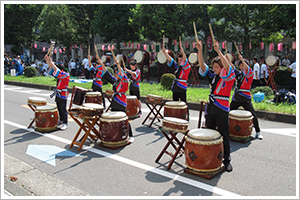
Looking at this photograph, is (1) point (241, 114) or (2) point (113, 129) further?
(1) point (241, 114)

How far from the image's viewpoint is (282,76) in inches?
611

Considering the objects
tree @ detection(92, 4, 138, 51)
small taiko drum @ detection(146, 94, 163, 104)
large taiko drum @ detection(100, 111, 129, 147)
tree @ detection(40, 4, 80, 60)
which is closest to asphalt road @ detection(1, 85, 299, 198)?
large taiko drum @ detection(100, 111, 129, 147)

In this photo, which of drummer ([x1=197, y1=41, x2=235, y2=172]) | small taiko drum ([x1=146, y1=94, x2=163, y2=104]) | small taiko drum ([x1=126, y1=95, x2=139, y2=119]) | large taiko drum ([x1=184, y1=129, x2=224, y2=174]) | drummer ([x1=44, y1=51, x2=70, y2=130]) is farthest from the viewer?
small taiko drum ([x1=126, y1=95, x2=139, y2=119])

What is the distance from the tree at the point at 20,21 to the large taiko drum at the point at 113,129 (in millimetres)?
30431

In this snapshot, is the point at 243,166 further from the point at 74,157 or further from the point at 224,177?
the point at 74,157

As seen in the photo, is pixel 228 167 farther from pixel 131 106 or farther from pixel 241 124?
Answer: pixel 131 106

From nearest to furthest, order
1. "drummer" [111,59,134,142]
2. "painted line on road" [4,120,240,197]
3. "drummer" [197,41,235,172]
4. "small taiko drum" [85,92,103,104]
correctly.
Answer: "painted line on road" [4,120,240,197], "drummer" [197,41,235,172], "drummer" [111,59,134,142], "small taiko drum" [85,92,103,104]

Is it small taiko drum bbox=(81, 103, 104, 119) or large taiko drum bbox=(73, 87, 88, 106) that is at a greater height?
large taiko drum bbox=(73, 87, 88, 106)

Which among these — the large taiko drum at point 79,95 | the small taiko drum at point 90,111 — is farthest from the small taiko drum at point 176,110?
the large taiko drum at point 79,95

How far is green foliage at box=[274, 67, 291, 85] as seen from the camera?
50.7 ft

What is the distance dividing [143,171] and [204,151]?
1214 mm

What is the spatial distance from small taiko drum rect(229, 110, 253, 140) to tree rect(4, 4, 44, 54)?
31535 millimetres

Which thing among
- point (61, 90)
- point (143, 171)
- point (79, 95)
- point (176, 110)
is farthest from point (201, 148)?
point (61, 90)

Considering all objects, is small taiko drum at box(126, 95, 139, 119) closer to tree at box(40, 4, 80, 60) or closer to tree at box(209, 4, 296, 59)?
tree at box(209, 4, 296, 59)
